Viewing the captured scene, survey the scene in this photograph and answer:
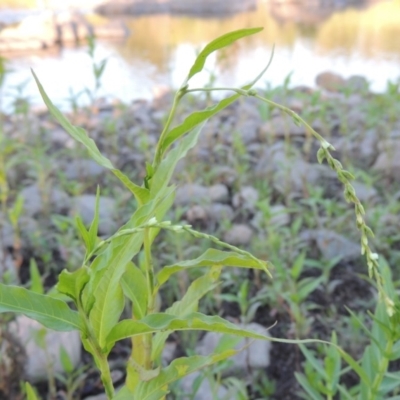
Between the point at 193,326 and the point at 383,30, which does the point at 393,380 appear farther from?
the point at 383,30

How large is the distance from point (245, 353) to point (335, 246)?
1.98 feet

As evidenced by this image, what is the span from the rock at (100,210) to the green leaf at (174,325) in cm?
141

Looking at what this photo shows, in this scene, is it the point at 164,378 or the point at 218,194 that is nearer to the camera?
the point at 164,378

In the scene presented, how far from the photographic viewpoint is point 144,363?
61 centimetres

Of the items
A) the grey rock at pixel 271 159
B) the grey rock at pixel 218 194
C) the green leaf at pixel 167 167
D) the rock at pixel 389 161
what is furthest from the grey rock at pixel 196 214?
the green leaf at pixel 167 167

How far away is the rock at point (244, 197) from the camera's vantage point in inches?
87.1

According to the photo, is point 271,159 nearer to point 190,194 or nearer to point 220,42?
point 190,194

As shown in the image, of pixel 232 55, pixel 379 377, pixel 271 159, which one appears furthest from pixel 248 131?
pixel 232 55

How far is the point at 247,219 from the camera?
223 cm

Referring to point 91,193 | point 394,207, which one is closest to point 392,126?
point 394,207

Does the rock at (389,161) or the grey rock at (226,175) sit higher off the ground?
the rock at (389,161)

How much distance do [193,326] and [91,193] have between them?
202cm

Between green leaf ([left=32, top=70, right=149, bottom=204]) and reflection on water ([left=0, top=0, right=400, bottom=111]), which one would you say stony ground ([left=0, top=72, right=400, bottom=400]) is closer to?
green leaf ([left=32, top=70, right=149, bottom=204])

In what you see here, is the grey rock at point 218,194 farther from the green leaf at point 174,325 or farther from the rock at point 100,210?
the green leaf at point 174,325
